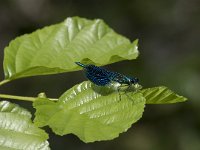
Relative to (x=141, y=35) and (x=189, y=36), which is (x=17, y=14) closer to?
(x=141, y=35)

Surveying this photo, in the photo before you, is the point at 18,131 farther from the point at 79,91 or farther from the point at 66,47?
the point at 66,47

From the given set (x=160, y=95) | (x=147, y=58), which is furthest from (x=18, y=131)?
(x=147, y=58)

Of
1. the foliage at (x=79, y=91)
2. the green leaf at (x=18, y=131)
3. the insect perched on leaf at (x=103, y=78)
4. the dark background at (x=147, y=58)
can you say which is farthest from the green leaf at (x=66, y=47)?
the dark background at (x=147, y=58)

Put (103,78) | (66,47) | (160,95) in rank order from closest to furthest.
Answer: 1. (160,95)
2. (103,78)
3. (66,47)

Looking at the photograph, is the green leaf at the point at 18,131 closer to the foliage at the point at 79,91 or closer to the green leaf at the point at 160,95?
the foliage at the point at 79,91

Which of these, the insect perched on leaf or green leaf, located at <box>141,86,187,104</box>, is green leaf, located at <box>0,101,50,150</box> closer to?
the insect perched on leaf

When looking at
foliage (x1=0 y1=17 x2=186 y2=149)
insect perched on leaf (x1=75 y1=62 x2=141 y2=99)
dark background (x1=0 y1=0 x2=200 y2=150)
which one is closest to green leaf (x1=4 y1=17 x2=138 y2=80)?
foliage (x1=0 y1=17 x2=186 y2=149)

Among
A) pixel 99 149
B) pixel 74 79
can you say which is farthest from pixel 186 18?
pixel 99 149
